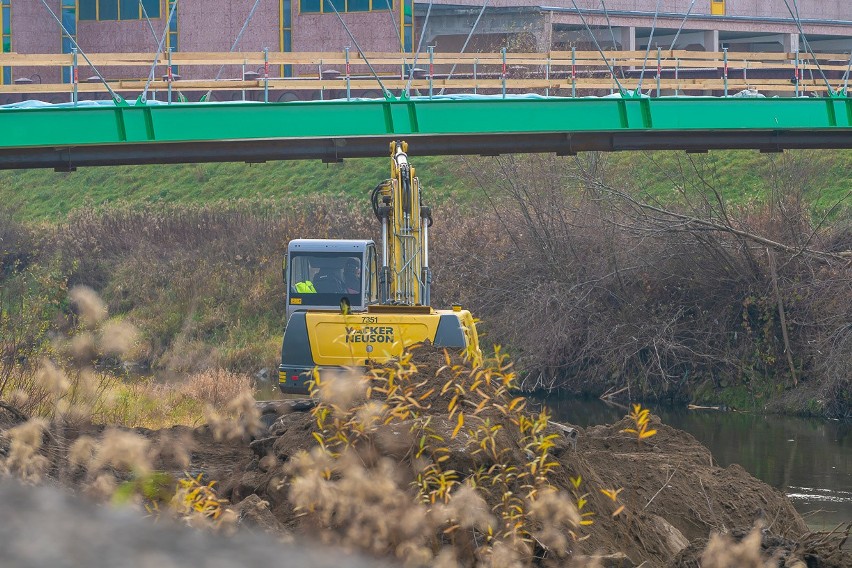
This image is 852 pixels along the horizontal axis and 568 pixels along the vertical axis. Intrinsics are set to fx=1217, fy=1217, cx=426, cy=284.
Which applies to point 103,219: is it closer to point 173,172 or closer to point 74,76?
point 173,172

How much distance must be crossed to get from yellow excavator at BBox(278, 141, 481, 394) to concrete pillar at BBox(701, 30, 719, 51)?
31085 millimetres

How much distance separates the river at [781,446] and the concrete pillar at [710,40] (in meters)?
24.7

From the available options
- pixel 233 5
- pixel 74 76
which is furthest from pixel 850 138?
pixel 233 5

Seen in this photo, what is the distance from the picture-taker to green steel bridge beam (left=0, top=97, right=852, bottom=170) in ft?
69.6

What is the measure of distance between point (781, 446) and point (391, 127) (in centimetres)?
1034

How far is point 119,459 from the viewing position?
577cm

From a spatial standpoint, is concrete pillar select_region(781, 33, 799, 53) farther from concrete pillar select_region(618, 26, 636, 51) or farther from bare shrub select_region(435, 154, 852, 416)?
bare shrub select_region(435, 154, 852, 416)

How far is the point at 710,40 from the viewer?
52.2m

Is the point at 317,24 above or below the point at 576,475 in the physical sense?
above

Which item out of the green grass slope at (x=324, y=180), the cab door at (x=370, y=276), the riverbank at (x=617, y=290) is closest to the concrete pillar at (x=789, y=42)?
the green grass slope at (x=324, y=180)

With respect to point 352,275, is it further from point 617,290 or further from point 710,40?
point 710,40

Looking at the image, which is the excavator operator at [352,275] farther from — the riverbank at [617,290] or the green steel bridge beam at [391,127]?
the riverbank at [617,290]

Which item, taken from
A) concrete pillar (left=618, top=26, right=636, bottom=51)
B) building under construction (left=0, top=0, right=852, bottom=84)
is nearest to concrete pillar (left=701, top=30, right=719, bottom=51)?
building under construction (left=0, top=0, right=852, bottom=84)

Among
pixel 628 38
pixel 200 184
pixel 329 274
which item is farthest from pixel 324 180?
pixel 329 274
